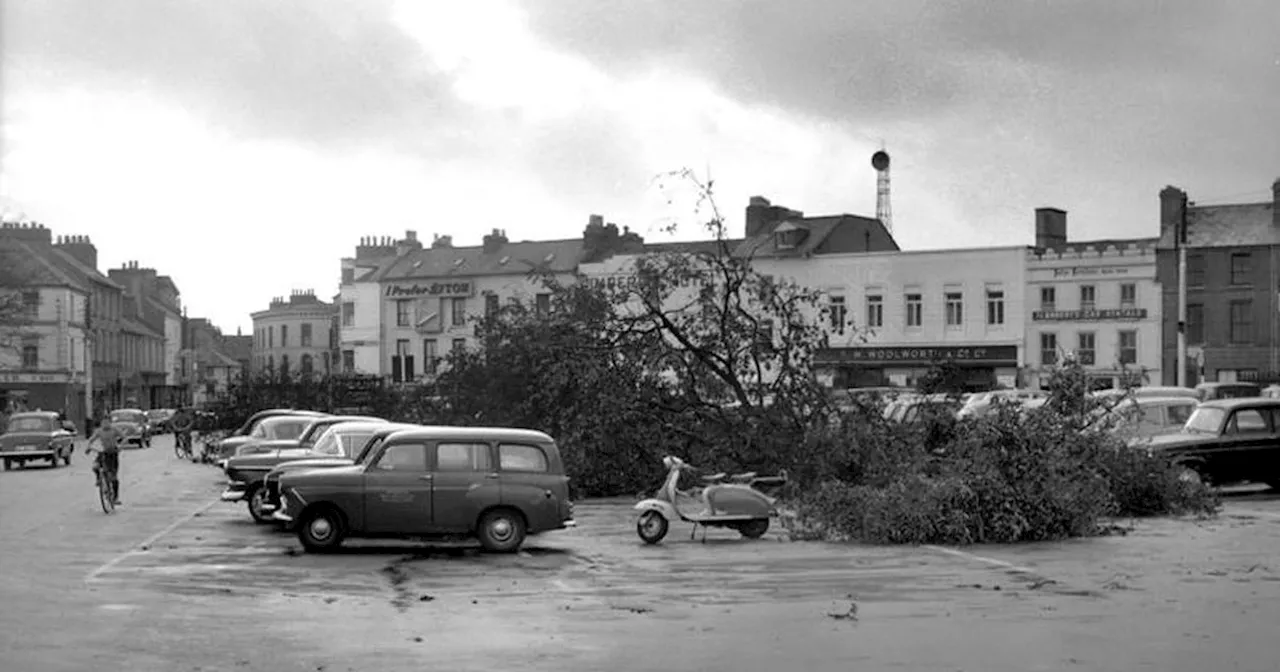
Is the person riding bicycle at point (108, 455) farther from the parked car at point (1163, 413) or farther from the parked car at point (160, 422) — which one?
the parked car at point (160, 422)

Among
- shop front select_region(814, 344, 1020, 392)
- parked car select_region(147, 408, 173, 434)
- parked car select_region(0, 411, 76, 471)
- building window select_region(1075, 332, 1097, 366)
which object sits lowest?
parked car select_region(147, 408, 173, 434)

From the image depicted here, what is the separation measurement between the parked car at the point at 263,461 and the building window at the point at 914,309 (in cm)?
4762

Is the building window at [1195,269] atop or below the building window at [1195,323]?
atop

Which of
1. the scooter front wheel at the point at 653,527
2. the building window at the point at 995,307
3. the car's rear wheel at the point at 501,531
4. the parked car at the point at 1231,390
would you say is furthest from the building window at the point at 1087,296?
the car's rear wheel at the point at 501,531

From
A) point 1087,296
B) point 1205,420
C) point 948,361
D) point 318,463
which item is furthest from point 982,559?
point 1087,296

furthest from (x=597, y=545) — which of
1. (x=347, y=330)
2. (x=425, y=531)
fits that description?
(x=347, y=330)

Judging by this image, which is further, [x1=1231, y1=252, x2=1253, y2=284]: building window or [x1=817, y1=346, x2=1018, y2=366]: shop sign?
[x1=817, y1=346, x2=1018, y2=366]: shop sign

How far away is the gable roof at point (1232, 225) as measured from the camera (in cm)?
7000

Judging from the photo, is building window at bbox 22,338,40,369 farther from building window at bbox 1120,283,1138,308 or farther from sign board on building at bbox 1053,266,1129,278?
building window at bbox 1120,283,1138,308

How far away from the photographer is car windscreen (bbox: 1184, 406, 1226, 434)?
2734 cm

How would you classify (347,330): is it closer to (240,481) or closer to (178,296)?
(178,296)

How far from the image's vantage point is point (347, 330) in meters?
94.9

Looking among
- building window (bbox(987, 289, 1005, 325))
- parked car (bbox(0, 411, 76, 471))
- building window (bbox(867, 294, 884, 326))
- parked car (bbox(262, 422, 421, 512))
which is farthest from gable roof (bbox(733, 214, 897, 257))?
parked car (bbox(262, 422, 421, 512))

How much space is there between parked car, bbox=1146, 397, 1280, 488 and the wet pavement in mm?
3694
